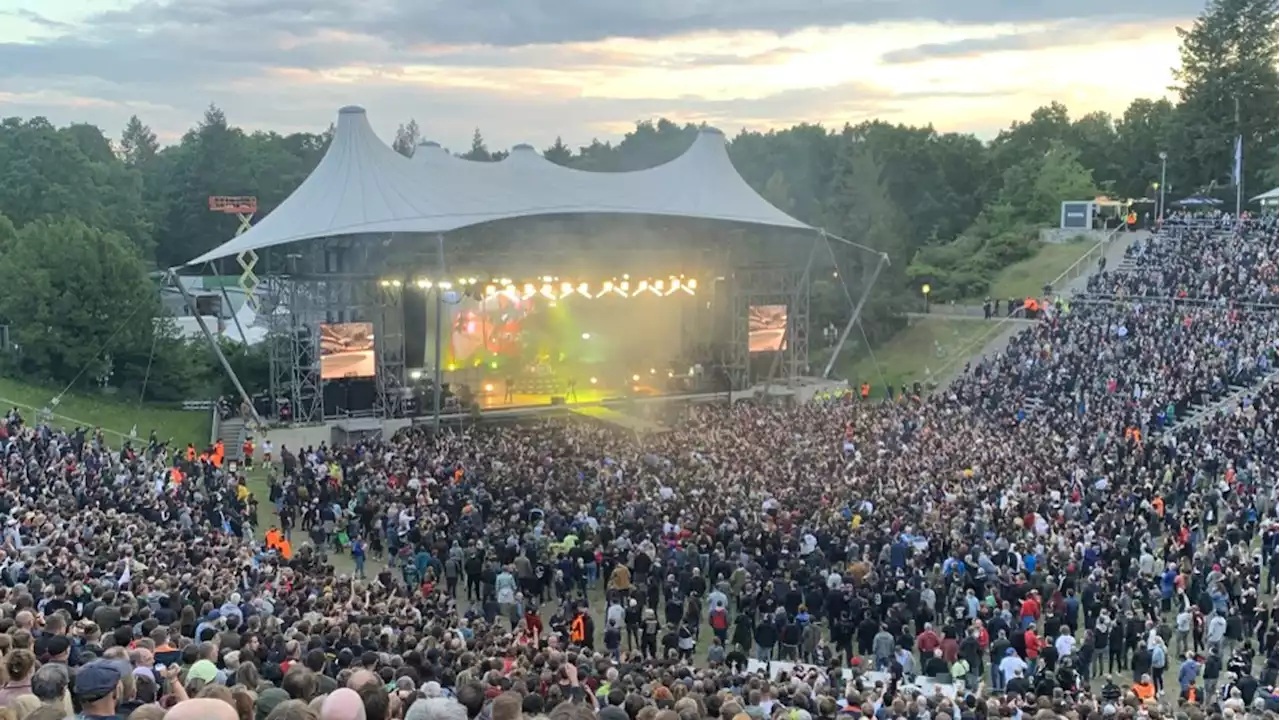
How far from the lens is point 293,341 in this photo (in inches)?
1043

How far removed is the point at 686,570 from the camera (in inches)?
550

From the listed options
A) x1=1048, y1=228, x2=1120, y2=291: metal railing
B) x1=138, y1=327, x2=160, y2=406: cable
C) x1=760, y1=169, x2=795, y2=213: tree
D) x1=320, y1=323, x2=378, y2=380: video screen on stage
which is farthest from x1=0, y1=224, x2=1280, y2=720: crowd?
x1=760, y1=169, x2=795, y2=213: tree

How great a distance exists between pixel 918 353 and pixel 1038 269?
28.9 feet

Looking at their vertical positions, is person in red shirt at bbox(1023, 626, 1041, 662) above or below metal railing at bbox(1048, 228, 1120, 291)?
below

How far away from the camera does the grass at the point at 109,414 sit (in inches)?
1094

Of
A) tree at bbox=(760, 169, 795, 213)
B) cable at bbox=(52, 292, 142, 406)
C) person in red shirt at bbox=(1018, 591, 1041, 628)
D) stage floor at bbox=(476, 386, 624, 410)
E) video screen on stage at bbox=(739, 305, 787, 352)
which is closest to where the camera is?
person in red shirt at bbox=(1018, 591, 1041, 628)

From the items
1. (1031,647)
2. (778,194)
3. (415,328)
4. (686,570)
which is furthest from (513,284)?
(778,194)

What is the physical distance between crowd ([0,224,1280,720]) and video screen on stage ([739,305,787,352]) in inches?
247

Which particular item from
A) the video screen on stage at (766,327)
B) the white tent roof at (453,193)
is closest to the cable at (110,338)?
the white tent roof at (453,193)

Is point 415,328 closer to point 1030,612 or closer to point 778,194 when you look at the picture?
point 1030,612

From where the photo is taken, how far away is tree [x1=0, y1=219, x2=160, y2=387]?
98.1 feet

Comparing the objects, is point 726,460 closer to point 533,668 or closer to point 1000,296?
point 533,668

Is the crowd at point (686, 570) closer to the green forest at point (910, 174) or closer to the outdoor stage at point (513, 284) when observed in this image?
the outdoor stage at point (513, 284)

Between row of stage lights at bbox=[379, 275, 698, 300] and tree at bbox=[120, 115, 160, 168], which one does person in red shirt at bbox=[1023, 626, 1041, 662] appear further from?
tree at bbox=[120, 115, 160, 168]
